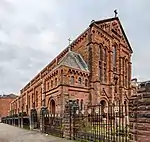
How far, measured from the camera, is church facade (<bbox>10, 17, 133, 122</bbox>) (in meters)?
29.6

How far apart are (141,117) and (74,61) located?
27.2 metres

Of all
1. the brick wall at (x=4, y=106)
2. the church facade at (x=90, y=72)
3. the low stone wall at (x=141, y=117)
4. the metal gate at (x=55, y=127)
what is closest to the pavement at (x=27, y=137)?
the metal gate at (x=55, y=127)

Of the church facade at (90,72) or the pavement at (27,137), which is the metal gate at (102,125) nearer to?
the pavement at (27,137)

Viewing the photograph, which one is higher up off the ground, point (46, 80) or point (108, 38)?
point (108, 38)

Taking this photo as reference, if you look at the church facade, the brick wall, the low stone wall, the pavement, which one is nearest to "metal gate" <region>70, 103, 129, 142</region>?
the pavement

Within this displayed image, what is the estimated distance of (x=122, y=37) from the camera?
4259cm

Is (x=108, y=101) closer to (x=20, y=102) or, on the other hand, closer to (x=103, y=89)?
(x=103, y=89)

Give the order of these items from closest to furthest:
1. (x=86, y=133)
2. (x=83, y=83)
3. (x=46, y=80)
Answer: (x=86, y=133), (x=83, y=83), (x=46, y=80)

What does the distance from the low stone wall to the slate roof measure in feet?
80.1

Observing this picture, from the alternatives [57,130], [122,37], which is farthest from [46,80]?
[57,130]

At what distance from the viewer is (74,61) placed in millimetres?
32625

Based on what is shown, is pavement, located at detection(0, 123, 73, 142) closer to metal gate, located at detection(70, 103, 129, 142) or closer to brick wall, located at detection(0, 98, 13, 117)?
metal gate, located at detection(70, 103, 129, 142)

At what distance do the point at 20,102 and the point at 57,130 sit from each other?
41696mm

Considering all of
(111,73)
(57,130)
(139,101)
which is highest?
(111,73)
